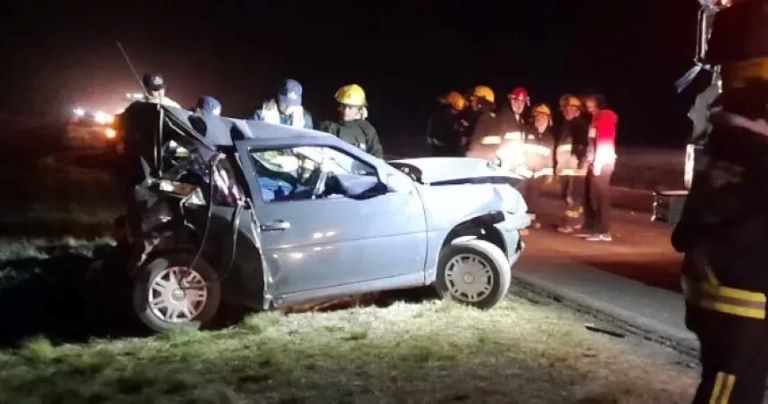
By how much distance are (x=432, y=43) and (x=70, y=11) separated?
39.5 m

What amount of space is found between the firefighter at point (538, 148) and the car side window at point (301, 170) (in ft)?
15.3

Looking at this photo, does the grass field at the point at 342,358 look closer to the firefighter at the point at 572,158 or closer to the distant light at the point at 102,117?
the firefighter at the point at 572,158

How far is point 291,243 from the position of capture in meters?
8.02

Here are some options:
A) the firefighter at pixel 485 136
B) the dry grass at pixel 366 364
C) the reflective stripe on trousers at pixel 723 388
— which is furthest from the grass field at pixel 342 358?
the firefighter at pixel 485 136

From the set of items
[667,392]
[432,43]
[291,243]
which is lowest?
[667,392]

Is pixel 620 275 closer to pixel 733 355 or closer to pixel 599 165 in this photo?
pixel 599 165

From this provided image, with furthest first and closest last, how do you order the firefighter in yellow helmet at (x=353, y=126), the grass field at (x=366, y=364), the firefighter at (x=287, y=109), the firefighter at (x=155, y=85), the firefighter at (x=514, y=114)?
the firefighter at (x=514, y=114) → the firefighter at (x=287, y=109) → the firefighter in yellow helmet at (x=353, y=126) → the firefighter at (x=155, y=85) → the grass field at (x=366, y=364)

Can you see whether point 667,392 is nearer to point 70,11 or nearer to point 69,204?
point 69,204

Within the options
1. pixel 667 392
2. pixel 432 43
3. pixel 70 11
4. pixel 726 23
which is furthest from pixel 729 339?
pixel 70 11

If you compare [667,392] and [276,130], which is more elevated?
[276,130]

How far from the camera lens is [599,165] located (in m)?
12.5

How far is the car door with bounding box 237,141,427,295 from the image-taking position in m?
8.00

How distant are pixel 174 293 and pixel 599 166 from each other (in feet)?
20.5

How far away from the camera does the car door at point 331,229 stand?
26.2 ft
